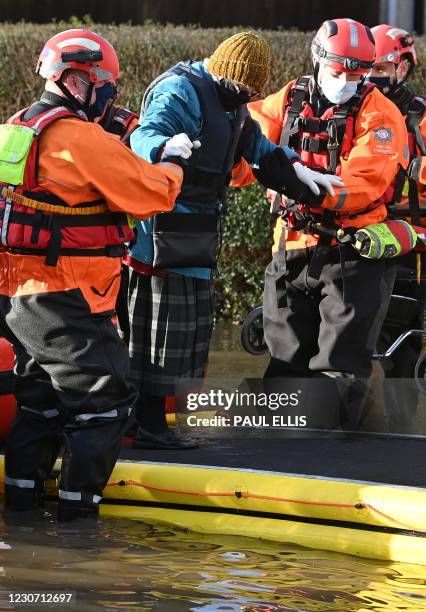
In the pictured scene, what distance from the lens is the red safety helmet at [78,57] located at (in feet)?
17.9

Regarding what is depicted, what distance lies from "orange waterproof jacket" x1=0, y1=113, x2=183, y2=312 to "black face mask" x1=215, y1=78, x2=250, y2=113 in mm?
580

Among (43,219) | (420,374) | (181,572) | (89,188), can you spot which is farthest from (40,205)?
(420,374)

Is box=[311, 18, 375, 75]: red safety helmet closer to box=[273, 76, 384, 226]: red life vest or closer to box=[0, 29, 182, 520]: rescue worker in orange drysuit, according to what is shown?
box=[273, 76, 384, 226]: red life vest

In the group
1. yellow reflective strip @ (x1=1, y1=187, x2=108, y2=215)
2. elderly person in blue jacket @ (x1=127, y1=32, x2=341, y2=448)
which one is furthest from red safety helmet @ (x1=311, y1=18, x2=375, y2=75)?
yellow reflective strip @ (x1=1, y1=187, x2=108, y2=215)

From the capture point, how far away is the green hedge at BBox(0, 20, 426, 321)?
10141 millimetres

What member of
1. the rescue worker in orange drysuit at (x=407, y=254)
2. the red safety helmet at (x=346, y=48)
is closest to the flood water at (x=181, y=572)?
the rescue worker in orange drysuit at (x=407, y=254)

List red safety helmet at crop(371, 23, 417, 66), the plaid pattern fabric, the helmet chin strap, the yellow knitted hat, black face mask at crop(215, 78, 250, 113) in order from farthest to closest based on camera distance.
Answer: red safety helmet at crop(371, 23, 417, 66)
the plaid pattern fabric
black face mask at crop(215, 78, 250, 113)
the yellow knitted hat
the helmet chin strap

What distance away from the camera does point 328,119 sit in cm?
650

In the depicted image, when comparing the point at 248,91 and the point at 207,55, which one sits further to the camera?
the point at 207,55

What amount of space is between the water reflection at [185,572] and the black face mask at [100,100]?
1578mm

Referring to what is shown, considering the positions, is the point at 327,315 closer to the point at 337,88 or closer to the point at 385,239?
the point at 385,239

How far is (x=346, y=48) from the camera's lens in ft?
21.1

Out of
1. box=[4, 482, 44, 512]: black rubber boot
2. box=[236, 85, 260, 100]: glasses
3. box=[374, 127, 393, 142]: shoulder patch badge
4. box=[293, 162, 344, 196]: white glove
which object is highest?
box=[236, 85, 260, 100]: glasses

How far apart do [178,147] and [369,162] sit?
3.79 feet
